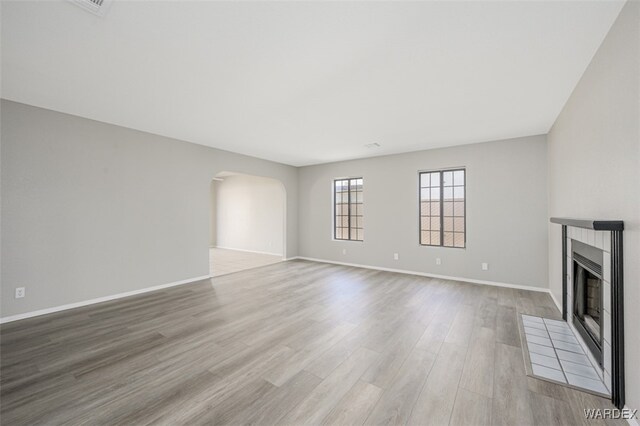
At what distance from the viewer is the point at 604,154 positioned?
1.93 meters

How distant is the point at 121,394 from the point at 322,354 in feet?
5.14

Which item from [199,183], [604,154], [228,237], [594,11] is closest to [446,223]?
[604,154]

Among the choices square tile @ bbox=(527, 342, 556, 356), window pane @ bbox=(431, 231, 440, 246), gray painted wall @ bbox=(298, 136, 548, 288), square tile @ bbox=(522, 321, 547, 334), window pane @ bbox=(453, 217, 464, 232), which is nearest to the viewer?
square tile @ bbox=(527, 342, 556, 356)

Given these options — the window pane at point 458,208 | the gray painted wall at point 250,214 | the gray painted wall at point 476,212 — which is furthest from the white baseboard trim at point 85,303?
the window pane at point 458,208

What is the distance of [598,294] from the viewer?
233 centimetres

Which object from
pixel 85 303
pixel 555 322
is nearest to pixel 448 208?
pixel 555 322

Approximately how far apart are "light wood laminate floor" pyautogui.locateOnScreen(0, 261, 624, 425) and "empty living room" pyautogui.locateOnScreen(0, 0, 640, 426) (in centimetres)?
2

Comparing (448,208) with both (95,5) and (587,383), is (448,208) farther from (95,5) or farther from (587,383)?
(95,5)

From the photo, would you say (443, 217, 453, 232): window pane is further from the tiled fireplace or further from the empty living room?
the tiled fireplace

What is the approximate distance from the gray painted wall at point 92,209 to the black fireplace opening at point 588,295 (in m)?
5.61

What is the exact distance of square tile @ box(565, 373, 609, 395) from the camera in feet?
6.10

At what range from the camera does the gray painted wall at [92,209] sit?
124 inches

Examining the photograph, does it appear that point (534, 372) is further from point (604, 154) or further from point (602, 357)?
point (604, 154)

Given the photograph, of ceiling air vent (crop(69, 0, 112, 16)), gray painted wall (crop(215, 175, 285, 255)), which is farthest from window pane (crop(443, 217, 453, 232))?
ceiling air vent (crop(69, 0, 112, 16))
